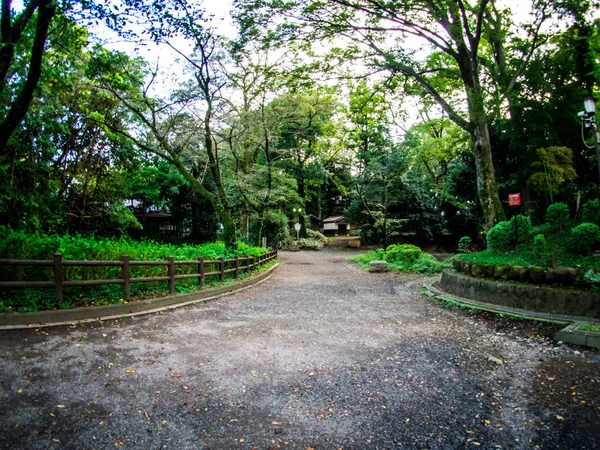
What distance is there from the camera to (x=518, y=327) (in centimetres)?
637

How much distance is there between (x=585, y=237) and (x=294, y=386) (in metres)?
7.24

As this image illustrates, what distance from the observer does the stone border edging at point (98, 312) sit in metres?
5.36

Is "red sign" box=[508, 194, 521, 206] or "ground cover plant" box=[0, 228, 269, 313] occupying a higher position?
"red sign" box=[508, 194, 521, 206]

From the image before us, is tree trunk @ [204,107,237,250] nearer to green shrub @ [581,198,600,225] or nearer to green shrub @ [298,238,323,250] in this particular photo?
green shrub @ [581,198,600,225]

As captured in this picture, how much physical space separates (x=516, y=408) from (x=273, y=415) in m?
2.56

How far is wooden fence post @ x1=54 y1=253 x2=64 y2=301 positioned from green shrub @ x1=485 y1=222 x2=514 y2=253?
33.6 feet

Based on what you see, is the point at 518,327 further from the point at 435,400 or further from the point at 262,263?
the point at 262,263

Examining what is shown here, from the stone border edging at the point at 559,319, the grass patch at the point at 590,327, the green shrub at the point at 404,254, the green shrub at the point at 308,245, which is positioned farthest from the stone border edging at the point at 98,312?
the green shrub at the point at 308,245

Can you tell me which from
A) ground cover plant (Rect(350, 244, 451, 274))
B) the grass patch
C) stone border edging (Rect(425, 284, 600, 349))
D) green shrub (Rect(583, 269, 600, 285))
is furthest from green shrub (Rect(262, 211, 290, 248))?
the grass patch

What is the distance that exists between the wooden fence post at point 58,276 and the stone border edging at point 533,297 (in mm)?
8910

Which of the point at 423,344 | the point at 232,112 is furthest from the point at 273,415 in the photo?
the point at 232,112

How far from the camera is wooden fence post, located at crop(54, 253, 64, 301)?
602 centimetres

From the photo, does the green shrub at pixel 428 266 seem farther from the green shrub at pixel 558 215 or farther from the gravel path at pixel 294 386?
the gravel path at pixel 294 386

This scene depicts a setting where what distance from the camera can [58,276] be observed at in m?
6.09
